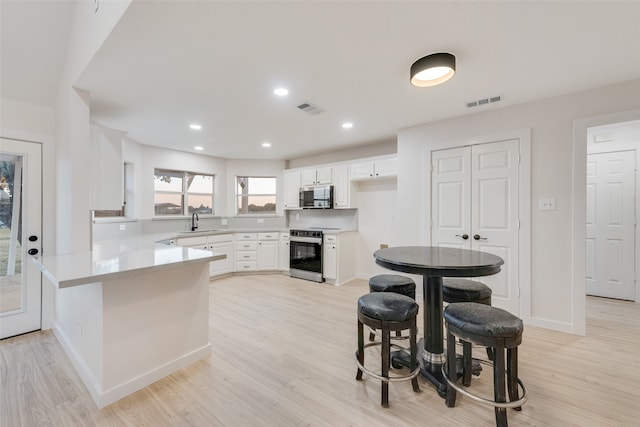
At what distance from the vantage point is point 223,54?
2.01 meters

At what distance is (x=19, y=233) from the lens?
2.73 m

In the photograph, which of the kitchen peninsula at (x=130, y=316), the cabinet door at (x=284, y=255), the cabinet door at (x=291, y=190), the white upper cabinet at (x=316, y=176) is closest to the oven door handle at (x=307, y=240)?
the cabinet door at (x=284, y=255)

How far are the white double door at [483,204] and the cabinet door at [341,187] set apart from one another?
5.33 feet

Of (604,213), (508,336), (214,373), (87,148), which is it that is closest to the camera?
(508,336)

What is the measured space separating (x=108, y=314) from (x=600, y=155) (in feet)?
19.8

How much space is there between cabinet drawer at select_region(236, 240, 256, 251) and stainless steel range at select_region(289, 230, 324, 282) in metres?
0.76

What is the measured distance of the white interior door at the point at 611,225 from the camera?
3635 mm

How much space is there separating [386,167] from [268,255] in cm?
286

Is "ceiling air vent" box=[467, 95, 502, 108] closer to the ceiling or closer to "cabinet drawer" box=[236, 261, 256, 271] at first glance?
the ceiling

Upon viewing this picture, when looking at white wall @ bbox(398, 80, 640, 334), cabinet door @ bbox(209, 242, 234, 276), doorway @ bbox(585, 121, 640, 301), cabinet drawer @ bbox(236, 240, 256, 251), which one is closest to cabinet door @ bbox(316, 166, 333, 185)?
cabinet drawer @ bbox(236, 240, 256, 251)

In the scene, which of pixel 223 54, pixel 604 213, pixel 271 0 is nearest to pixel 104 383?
pixel 223 54

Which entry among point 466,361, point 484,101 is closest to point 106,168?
point 466,361

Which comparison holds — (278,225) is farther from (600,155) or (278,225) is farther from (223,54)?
(600,155)

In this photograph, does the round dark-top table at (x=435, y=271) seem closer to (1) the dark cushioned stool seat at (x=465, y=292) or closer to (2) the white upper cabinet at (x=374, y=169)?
(1) the dark cushioned stool seat at (x=465, y=292)
